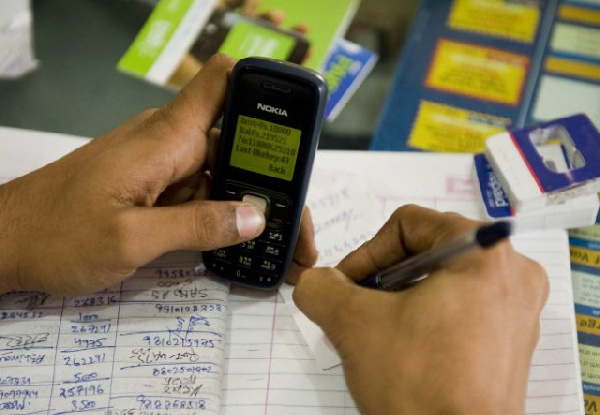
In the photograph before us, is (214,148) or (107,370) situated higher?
(214,148)

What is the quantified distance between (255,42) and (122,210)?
34 centimetres

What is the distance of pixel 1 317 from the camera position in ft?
1.97

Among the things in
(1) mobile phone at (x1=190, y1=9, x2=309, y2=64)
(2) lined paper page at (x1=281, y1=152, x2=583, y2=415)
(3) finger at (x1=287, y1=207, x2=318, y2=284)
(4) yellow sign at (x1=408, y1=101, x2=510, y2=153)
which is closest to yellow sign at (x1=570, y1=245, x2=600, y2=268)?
(2) lined paper page at (x1=281, y1=152, x2=583, y2=415)

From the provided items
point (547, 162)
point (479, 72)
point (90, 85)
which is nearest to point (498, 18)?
point (479, 72)

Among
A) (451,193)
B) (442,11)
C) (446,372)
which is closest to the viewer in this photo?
(446,372)

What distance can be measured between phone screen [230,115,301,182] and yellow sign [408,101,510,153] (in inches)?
8.7

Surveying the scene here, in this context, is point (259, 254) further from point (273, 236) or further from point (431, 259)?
point (431, 259)

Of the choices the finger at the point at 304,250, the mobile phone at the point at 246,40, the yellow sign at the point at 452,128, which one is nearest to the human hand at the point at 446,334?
the finger at the point at 304,250

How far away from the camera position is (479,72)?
0.80 m

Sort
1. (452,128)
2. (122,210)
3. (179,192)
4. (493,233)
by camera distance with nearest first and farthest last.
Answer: (493,233)
(122,210)
(179,192)
(452,128)

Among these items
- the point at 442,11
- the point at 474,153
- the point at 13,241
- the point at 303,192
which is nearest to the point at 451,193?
the point at 474,153

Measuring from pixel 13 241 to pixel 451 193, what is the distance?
42 centimetres

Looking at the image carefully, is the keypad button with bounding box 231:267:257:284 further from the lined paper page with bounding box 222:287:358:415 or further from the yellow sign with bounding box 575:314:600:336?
the yellow sign with bounding box 575:314:600:336

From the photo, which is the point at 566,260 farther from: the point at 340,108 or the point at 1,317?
the point at 1,317
